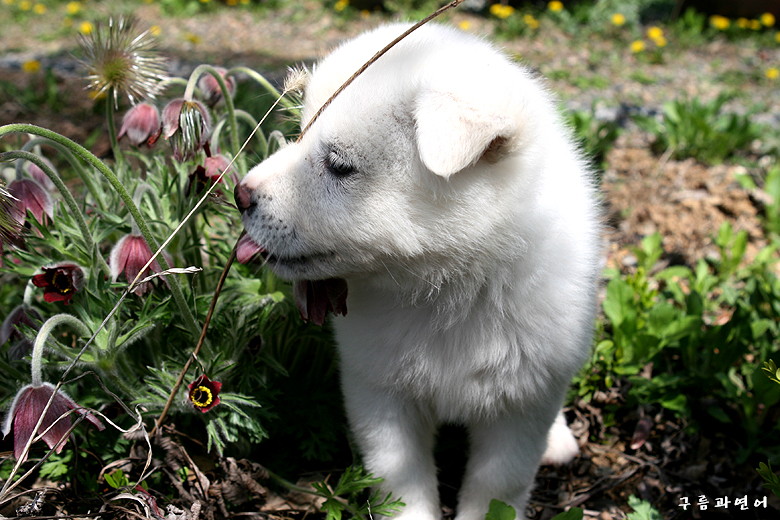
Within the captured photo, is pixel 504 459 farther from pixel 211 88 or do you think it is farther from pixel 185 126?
pixel 211 88

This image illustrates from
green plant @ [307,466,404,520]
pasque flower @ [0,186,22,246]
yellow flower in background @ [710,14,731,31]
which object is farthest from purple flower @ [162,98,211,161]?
yellow flower in background @ [710,14,731,31]

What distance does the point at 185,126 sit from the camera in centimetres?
201

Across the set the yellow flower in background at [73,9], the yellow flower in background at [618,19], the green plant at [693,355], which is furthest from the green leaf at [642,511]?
the yellow flower in background at [73,9]

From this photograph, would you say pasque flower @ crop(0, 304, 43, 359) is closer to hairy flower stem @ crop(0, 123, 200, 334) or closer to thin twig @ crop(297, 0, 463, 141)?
hairy flower stem @ crop(0, 123, 200, 334)

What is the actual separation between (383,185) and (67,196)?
2.91ft

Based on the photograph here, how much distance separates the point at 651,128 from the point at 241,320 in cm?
375

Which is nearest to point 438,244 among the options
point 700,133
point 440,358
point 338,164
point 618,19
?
point 338,164

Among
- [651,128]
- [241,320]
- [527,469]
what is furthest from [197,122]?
[651,128]

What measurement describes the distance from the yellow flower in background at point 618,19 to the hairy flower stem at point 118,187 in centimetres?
693

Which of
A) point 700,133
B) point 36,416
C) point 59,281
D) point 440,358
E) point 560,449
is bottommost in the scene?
point 560,449

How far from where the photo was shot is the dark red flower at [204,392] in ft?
6.54

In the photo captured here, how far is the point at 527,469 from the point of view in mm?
2328

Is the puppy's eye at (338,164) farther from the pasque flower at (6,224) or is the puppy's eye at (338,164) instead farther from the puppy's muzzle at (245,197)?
the pasque flower at (6,224)

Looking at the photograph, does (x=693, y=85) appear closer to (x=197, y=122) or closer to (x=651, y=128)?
(x=651, y=128)
